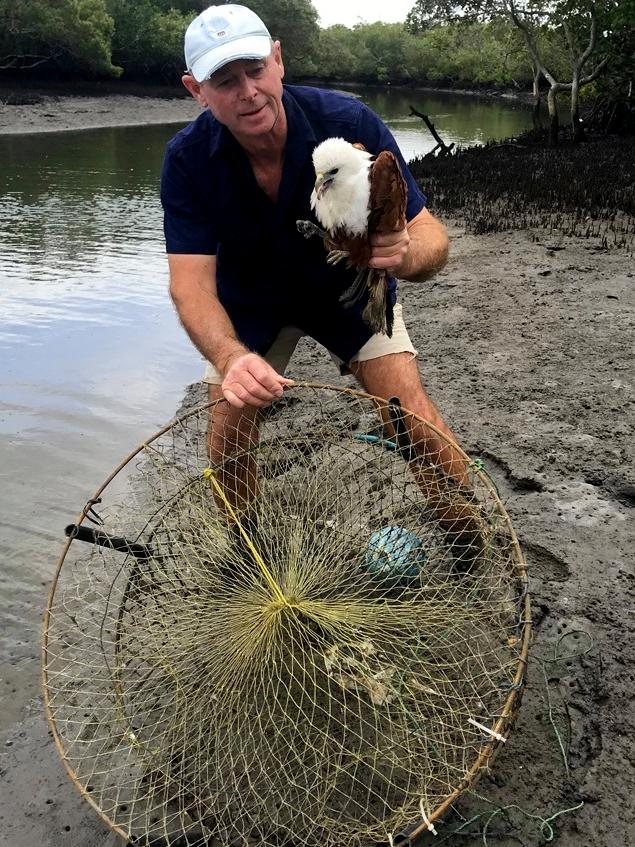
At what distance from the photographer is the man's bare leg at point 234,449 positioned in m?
2.92

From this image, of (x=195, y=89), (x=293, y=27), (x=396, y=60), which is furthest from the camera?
(x=396, y=60)

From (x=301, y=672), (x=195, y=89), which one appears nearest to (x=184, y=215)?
(x=195, y=89)

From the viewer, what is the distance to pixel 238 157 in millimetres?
2889

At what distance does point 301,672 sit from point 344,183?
1.73 meters

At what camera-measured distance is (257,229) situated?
2.99 metres

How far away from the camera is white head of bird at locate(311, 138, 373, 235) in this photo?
2498mm

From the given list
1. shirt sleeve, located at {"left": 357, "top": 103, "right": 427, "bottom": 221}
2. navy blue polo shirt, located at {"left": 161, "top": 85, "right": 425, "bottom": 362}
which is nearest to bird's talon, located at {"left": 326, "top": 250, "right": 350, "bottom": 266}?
navy blue polo shirt, located at {"left": 161, "top": 85, "right": 425, "bottom": 362}

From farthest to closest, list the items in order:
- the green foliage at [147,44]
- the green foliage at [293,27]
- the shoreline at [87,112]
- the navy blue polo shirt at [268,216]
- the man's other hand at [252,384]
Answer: the green foliage at [293,27]
the green foliage at [147,44]
the shoreline at [87,112]
the navy blue polo shirt at [268,216]
the man's other hand at [252,384]

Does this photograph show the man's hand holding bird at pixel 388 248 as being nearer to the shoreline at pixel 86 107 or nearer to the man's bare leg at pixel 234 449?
the man's bare leg at pixel 234 449

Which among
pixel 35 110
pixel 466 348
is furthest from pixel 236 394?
pixel 35 110

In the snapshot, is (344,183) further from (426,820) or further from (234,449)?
(426,820)

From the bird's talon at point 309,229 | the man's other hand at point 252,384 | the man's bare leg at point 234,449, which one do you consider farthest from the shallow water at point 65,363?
the bird's talon at point 309,229

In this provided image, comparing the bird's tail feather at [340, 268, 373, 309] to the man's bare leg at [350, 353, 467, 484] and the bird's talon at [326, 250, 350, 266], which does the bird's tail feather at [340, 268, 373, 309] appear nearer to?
the bird's talon at [326, 250, 350, 266]

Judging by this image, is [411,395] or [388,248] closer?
[388,248]
